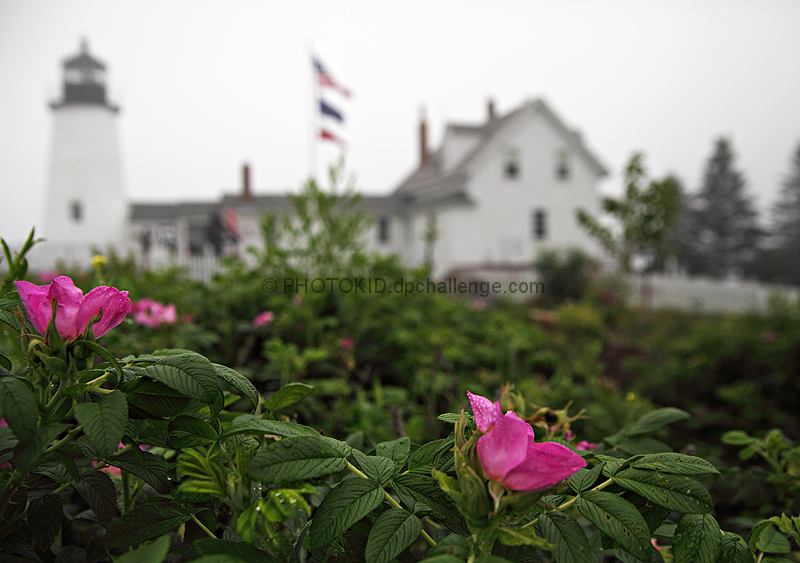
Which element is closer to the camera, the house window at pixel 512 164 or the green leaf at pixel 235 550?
the green leaf at pixel 235 550

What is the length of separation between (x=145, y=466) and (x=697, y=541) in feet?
2.30

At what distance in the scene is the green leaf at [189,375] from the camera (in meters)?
0.56

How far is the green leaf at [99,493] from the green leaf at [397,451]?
0.37 m

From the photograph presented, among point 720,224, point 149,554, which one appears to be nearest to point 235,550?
point 149,554

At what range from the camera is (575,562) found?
545 millimetres

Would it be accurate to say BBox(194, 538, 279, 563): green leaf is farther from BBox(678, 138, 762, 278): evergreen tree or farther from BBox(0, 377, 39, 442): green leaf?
BBox(678, 138, 762, 278): evergreen tree

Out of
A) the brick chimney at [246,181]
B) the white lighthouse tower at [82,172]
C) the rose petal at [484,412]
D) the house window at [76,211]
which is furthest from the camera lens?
the brick chimney at [246,181]

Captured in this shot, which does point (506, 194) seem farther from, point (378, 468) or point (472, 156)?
point (378, 468)

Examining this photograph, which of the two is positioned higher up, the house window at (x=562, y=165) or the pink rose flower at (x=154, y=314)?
the house window at (x=562, y=165)

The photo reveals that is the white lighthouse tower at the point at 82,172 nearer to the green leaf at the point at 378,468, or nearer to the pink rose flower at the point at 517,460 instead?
the green leaf at the point at 378,468

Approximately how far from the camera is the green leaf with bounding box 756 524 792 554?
72 cm

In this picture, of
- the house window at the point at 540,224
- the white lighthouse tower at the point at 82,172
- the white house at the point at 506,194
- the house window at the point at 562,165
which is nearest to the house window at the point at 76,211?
the white lighthouse tower at the point at 82,172

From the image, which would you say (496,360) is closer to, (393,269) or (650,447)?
(393,269)

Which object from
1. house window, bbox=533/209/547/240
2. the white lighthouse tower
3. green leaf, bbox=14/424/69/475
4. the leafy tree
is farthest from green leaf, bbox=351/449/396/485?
the white lighthouse tower
